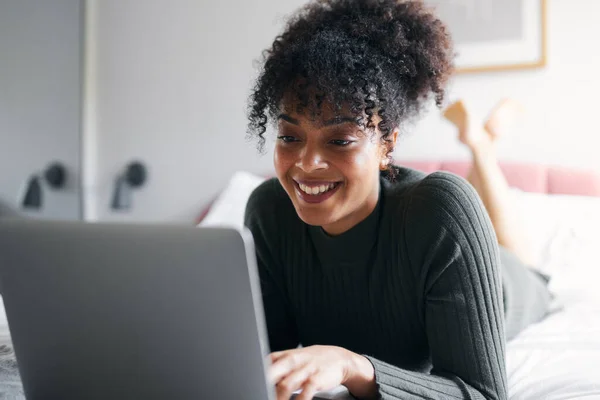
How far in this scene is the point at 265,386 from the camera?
0.59 m

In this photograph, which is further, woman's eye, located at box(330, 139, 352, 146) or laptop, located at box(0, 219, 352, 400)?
woman's eye, located at box(330, 139, 352, 146)

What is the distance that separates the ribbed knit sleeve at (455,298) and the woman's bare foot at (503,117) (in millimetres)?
994

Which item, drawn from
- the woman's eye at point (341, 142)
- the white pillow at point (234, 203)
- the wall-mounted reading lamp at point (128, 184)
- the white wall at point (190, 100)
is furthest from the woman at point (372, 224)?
the wall-mounted reading lamp at point (128, 184)

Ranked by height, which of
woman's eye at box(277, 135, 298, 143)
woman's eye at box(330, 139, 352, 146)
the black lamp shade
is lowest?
the black lamp shade

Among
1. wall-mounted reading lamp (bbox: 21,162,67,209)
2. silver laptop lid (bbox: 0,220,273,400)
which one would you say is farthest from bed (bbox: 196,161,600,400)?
wall-mounted reading lamp (bbox: 21,162,67,209)

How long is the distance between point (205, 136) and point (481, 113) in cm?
116

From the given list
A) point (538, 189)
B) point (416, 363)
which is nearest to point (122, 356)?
point (416, 363)

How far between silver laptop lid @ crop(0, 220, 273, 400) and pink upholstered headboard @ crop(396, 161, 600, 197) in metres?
1.65

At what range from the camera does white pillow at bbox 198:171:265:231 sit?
2164 mm

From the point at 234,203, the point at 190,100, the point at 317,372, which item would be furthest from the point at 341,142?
the point at 190,100

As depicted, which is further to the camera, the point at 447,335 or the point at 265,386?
the point at 447,335

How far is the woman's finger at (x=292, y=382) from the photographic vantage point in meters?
0.66

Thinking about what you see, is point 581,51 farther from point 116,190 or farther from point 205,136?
point 116,190

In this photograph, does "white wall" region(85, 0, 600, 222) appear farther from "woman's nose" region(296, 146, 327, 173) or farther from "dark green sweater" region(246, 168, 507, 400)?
"woman's nose" region(296, 146, 327, 173)
